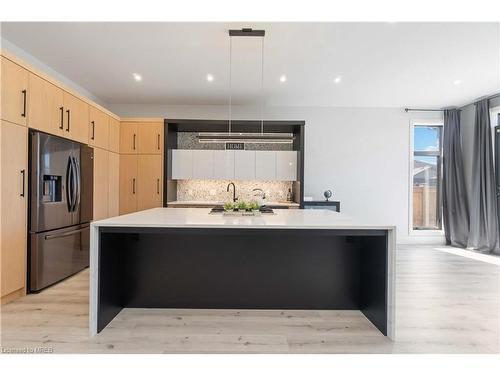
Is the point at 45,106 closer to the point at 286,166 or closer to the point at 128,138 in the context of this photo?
the point at 128,138

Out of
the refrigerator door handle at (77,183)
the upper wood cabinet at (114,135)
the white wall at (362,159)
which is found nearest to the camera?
the refrigerator door handle at (77,183)

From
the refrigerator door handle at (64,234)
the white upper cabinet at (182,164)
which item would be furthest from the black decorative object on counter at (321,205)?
the refrigerator door handle at (64,234)

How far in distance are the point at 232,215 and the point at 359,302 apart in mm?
1386

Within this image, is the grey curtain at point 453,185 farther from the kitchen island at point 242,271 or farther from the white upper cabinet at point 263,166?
the kitchen island at point 242,271

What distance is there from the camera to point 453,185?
5.92 meters

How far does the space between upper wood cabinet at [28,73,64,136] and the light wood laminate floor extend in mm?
1763

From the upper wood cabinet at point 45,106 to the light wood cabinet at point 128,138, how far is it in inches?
65.8

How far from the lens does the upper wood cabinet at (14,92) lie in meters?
2.71

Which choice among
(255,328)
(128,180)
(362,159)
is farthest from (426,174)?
(128,180)

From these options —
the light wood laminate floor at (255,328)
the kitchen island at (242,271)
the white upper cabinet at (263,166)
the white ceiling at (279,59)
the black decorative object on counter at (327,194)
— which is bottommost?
the light wood laminate floor at (255,328)

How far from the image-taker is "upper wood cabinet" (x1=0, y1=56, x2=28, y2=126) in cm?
271

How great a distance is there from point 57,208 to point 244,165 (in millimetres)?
2999
